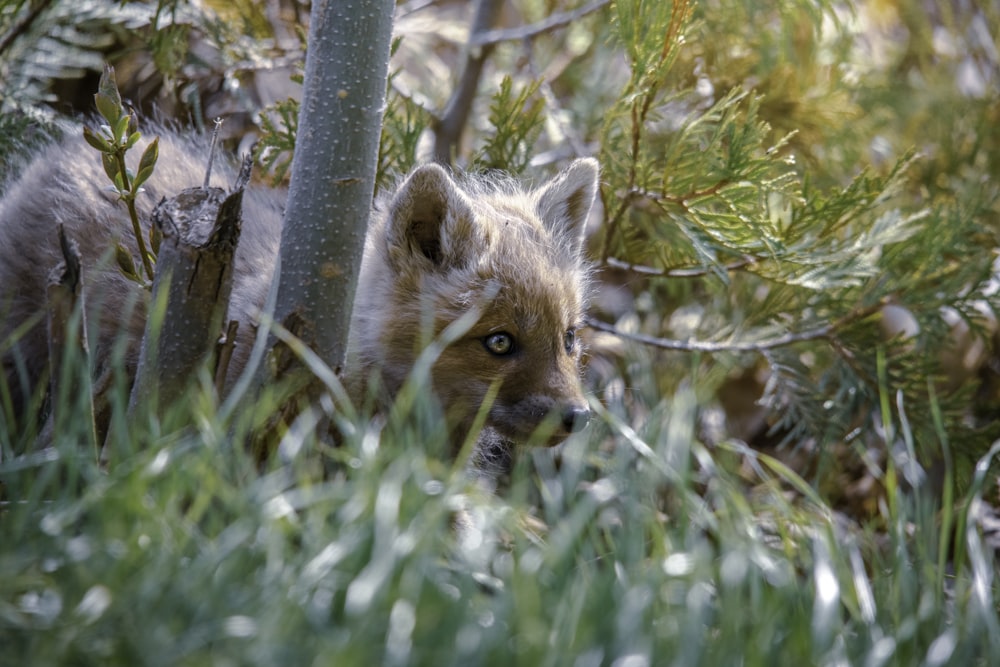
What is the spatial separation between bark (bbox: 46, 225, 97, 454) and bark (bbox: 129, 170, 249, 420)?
0.55 ft

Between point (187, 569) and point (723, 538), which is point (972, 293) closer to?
point (723, 538)

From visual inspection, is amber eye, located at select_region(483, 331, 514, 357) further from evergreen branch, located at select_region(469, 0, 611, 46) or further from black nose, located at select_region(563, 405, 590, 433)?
evergreen branch, located at select_region(469, 0, 611, 46)

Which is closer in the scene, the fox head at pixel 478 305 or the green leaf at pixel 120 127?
the green leaf at pixel 120 127

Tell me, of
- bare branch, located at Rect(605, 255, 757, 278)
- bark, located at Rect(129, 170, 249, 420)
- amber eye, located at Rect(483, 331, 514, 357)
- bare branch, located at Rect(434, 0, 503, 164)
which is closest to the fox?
amber eye, located at Rect(483, 331, 514, 357)

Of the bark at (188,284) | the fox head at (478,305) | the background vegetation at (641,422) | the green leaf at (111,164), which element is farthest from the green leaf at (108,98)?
the fox head at (478,305)

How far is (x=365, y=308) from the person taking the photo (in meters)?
3.57

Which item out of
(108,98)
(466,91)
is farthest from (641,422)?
(108,98)

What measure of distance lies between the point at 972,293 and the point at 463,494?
8.92 feet

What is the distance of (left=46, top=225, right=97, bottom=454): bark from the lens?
215 centimetres

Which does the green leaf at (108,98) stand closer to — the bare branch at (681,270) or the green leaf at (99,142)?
the green leaf at (99,142)

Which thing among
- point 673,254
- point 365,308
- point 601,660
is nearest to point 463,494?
point 601,660

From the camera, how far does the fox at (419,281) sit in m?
3.37

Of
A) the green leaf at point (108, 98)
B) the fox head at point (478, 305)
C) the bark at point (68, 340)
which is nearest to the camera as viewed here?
the bark at point (68, 340)

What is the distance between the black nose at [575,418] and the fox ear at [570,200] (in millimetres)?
996
